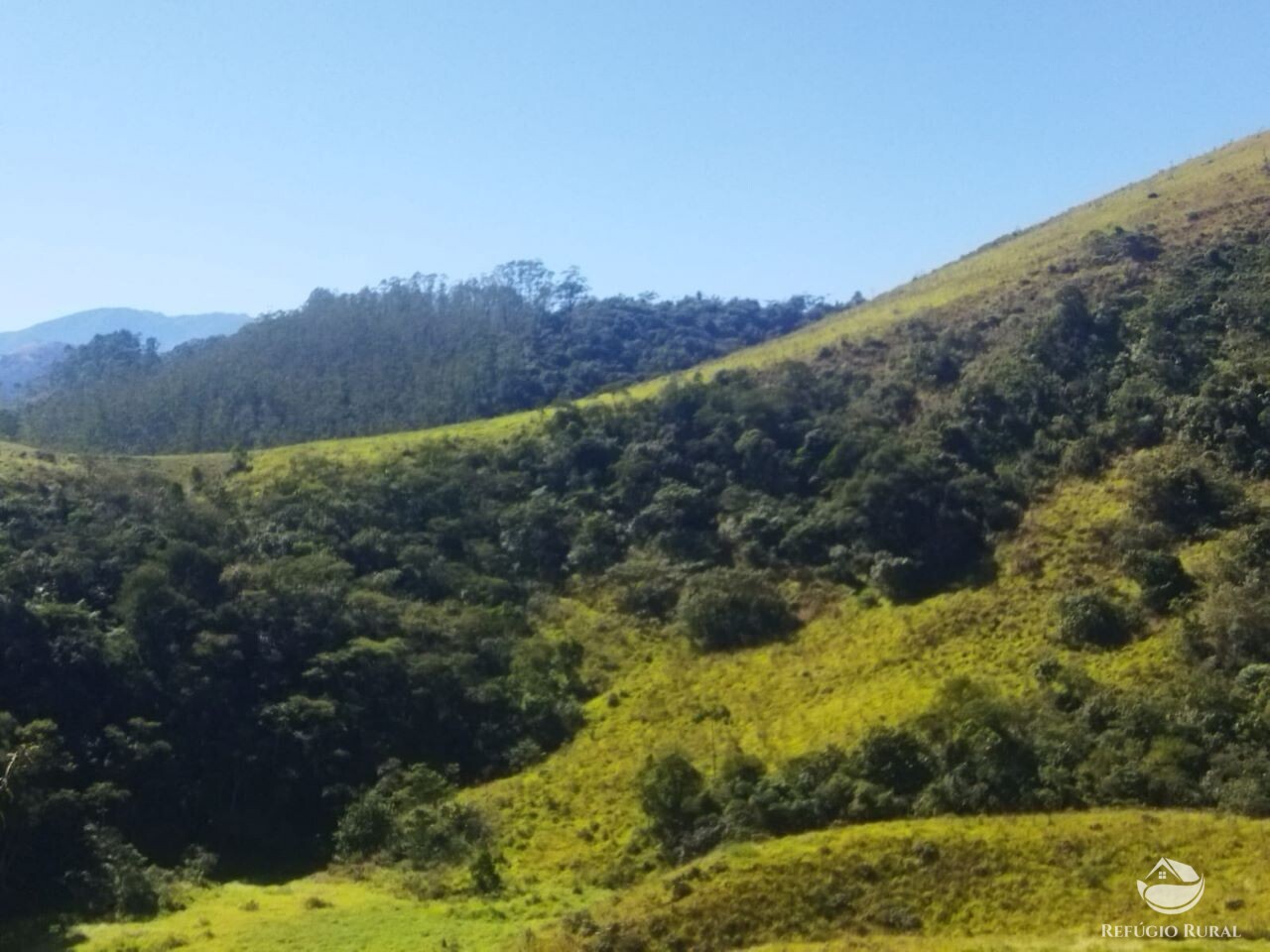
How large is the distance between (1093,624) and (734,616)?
55.1 feet

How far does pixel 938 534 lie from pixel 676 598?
44.1 ft

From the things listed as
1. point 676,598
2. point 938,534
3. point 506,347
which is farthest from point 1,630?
point 506,347

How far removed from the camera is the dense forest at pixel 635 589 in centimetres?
3697

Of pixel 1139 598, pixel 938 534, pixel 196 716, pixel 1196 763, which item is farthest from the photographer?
pixel 938 534

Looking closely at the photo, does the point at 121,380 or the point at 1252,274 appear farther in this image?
the point at 121,380

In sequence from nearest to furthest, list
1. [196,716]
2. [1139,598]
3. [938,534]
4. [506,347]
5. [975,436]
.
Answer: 1. [1139,598]
2. [196,716]
3. [938,534]
4. [975,436]
5. [506,347]

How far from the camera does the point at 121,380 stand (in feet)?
429

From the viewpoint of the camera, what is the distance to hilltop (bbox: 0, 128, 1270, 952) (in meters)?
31.9

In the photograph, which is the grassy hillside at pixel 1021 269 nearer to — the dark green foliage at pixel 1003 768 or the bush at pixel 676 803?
the bush at pixel 676 803

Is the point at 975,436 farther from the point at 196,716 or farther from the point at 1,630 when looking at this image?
the point at 1,630

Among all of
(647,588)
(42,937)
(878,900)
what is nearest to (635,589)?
(647,588)

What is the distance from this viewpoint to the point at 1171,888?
90.1 ft

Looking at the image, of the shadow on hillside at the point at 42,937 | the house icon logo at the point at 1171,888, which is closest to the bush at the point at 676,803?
the house icon logo at the point at 1171,888

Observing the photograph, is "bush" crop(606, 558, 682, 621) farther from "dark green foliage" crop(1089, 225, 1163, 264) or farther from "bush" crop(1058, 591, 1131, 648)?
"dark green foliage" crop(1089, 225, 1163, 264)
